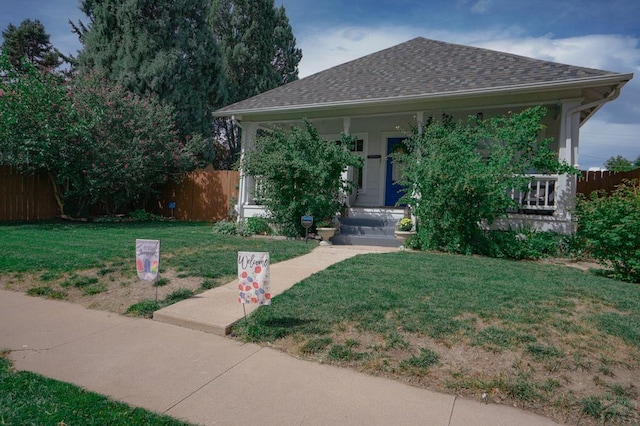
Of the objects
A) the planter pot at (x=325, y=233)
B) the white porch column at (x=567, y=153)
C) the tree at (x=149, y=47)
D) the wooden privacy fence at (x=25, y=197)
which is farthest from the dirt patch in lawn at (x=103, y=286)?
the tree at (x=149, y=47)

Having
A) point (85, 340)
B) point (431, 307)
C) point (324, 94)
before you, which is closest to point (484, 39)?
point (324, 94)

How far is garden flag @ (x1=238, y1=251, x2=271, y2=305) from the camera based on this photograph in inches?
148

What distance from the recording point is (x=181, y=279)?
18.1ft

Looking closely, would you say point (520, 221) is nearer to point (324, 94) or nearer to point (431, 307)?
point (431, 307)

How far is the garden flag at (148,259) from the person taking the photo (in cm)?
448

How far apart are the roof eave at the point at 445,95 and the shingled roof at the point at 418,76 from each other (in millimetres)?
27

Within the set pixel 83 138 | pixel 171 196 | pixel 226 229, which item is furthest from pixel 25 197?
pixel 226 229

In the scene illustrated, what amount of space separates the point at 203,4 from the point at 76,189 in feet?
38.6

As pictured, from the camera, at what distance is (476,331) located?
11.7ft

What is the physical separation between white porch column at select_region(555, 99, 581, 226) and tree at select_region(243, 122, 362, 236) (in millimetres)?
4518

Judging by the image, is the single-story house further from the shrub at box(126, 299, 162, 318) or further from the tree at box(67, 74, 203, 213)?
the shrub at box(126, 299, 162, 318)

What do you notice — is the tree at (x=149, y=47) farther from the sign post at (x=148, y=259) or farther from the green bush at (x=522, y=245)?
the green bush at (x=522, y=245)

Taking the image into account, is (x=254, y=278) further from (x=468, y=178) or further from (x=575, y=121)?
(x=575, y=121)

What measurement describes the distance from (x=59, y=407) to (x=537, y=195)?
906cm
